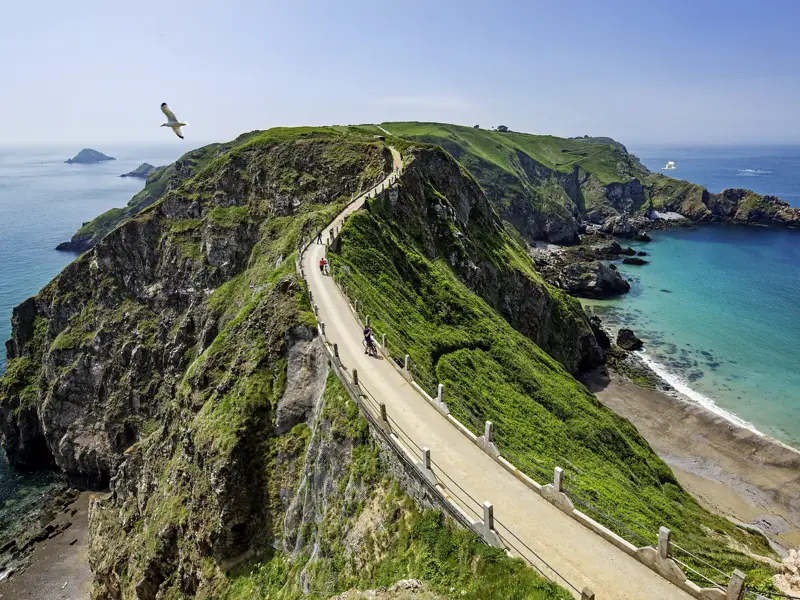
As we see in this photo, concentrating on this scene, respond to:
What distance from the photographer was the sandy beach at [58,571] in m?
47.3

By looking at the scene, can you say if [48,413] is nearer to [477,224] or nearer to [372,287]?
[372,287]

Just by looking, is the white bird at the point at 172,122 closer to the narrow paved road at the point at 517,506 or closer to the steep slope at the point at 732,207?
the narrow paved road at the point at 517,506

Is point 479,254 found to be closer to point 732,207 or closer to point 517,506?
point 517,506

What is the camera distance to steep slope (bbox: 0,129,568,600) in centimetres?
2280

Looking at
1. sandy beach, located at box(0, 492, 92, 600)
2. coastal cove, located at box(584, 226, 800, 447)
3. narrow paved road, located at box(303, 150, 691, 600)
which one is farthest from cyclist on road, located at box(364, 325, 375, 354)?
coastal cove, located at box(584, 226, 800, 447)

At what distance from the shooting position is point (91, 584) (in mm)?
47438

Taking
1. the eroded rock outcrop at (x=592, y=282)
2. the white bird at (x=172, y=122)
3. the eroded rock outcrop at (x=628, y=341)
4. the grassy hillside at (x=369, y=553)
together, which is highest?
the white bird at (x=172, y=122)

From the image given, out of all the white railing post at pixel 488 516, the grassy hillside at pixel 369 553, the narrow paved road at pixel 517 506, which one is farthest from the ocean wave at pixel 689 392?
the white railing post at pixel 488 516

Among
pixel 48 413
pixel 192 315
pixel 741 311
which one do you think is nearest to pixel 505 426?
pixel 192 315

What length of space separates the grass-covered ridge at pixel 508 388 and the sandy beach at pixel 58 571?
140ft

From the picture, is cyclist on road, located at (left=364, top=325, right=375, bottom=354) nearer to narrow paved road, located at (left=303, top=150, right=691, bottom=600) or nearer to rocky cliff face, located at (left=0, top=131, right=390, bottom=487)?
narrow paved road, located at (left=303, top=150, right=691, bottom=600)

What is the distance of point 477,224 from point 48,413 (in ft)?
227

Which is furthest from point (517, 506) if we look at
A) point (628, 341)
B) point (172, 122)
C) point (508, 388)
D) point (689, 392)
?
point (628, 341)

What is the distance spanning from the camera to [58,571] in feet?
163
